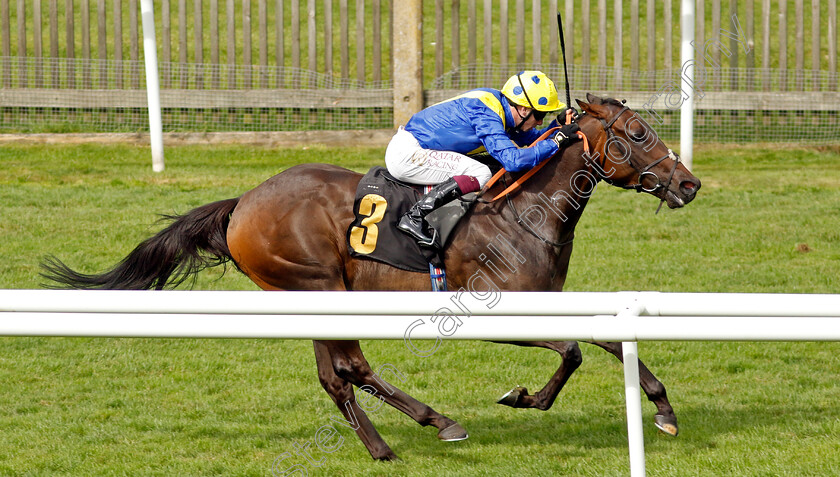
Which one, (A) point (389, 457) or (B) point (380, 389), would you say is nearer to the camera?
(A) point (389, 457)

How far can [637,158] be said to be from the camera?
4695 millimetres

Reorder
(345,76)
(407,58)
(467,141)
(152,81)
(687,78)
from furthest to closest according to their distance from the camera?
(345,76) → (407,58) → (152,81) → (687,78) → (467,141)

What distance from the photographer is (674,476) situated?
4098mm

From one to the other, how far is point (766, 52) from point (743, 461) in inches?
302

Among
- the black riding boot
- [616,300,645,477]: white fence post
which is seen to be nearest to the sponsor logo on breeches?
Result: the black riding boot

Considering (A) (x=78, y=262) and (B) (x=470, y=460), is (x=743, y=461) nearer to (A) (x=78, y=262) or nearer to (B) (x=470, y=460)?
(B) (x=470, y=460)

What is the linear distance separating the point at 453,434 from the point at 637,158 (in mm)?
1556

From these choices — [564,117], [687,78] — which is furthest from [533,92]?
[687,78]

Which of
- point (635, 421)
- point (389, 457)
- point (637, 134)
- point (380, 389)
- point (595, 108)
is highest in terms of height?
point (595, 108)

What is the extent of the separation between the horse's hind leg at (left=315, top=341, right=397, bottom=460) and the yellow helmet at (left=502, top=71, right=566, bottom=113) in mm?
1486

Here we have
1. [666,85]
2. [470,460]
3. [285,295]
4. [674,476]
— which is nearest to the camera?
[285,295]

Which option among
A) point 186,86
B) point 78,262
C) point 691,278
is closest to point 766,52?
point 691,278

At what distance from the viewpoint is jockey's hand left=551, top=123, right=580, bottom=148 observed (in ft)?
15.5

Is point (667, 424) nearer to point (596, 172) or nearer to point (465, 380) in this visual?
point (596, 172)
